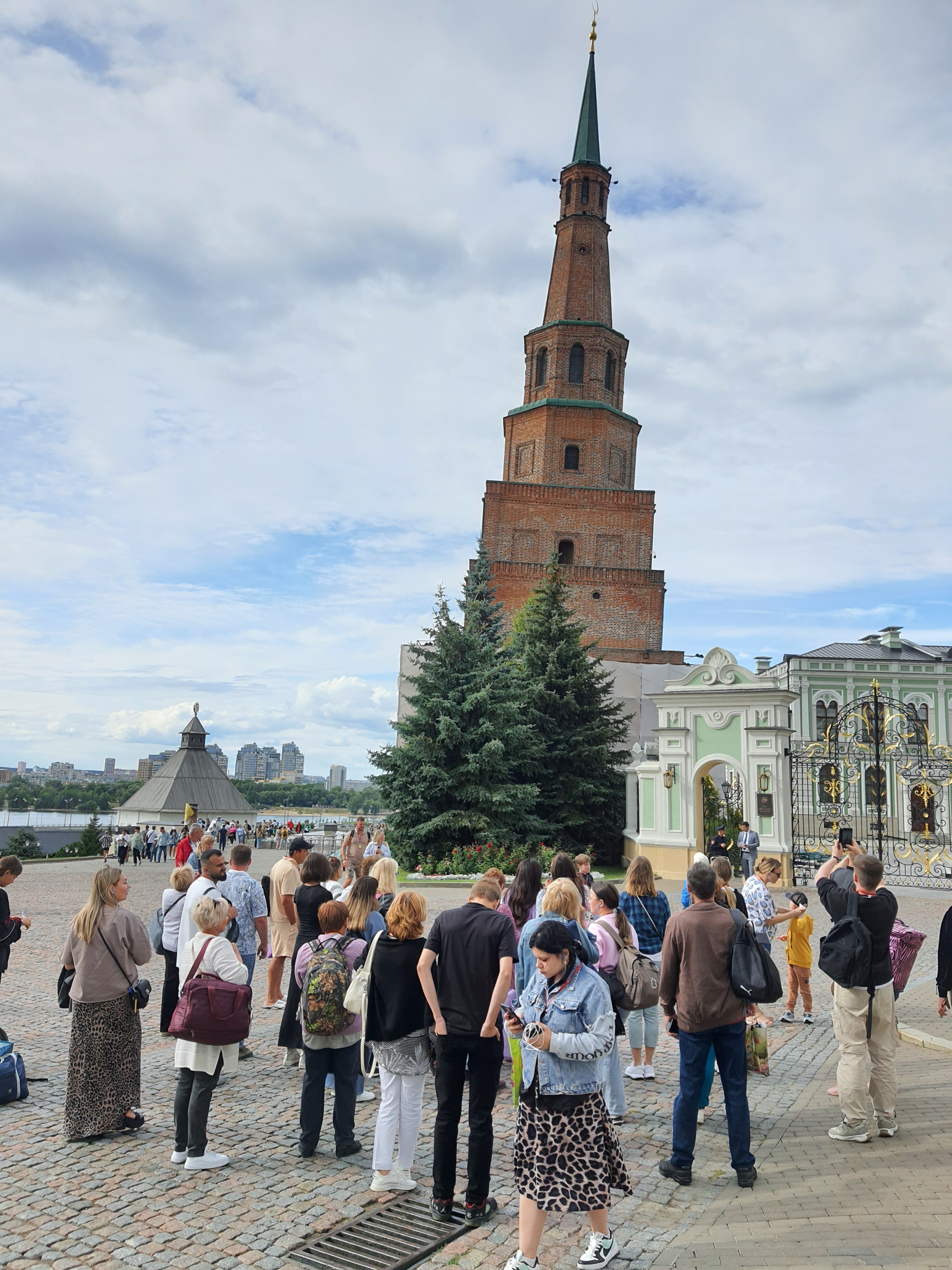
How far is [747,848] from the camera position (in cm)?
2111

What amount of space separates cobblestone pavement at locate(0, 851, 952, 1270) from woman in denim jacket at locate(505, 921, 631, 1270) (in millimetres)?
406

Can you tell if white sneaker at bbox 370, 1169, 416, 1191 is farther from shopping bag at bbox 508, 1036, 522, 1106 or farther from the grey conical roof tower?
the grey conical roof tower

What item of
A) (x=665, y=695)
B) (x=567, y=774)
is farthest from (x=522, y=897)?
Answer: (x=567, y=774)

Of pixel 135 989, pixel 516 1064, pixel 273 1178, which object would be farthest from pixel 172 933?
pixel 516 1064

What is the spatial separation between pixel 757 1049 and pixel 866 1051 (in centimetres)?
143

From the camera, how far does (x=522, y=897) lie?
22.4ft

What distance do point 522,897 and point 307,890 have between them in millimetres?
1720

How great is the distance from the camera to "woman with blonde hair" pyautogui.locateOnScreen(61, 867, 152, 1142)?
5.87 m

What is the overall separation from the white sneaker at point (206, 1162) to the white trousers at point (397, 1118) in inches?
37.8

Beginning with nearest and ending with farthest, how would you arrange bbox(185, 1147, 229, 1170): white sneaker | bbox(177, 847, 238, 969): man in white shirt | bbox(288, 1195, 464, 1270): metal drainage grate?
bbox(288, 1195, 464, 1270): metal drainage grate, bbox(185, 1147, 229, 1170): white sneaker, bbox(177, 847, 238, 969): man in white shirt

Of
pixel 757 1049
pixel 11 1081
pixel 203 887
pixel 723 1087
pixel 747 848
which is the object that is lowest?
pixel 11 1081

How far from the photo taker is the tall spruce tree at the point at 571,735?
89.5 feet

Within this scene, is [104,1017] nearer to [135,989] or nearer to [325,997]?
[135,989]

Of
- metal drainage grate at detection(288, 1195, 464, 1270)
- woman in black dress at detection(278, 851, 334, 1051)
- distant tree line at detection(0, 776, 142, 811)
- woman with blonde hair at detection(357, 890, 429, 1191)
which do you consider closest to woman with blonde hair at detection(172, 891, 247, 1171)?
woman with blonde hair at detection(357, 890, 429, 1191)
